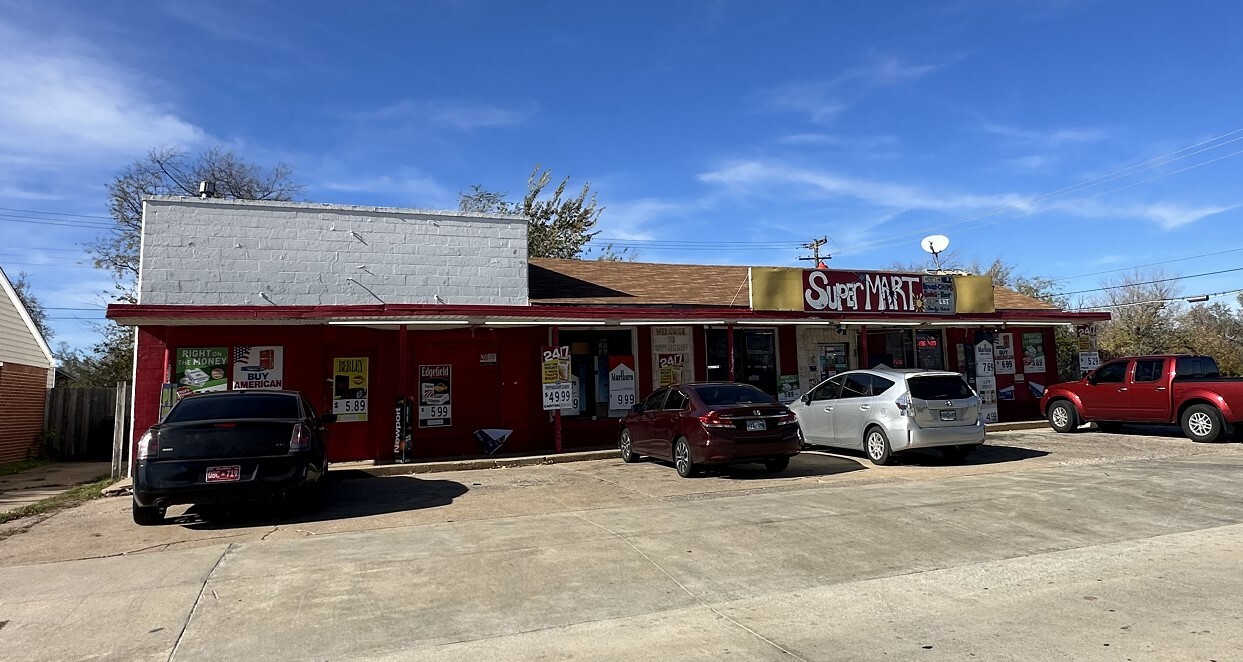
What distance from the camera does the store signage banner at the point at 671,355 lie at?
645 inches

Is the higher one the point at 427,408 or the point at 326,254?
the point at 326,254

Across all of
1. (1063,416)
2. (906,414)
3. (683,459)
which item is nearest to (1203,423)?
(1063,416)

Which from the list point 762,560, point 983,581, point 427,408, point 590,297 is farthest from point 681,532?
point 590,297

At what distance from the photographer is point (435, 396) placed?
14531 mm

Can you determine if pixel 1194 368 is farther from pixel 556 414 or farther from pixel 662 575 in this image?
pixel 662 575

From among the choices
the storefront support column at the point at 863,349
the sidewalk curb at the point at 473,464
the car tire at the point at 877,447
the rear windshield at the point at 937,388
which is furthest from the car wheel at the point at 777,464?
the storefront support column at the point at 863,349

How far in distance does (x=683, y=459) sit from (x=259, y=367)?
8070 millimetres

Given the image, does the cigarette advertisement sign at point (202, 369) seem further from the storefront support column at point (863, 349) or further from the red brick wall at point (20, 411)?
the storefront support column at point (863, 349)

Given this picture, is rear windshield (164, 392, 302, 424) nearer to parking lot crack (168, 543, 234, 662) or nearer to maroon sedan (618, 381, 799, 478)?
parking lot crack (168, 543, 234, 662)

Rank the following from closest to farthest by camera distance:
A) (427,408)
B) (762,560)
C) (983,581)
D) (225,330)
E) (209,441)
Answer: (983,581), (762,560), (209,441), (225,330), (427,408)

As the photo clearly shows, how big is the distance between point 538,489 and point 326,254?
7.54 m

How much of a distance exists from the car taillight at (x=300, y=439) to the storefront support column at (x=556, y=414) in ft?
19.8

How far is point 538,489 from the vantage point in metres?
10.5

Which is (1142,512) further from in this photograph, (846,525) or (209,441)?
(209,441)
